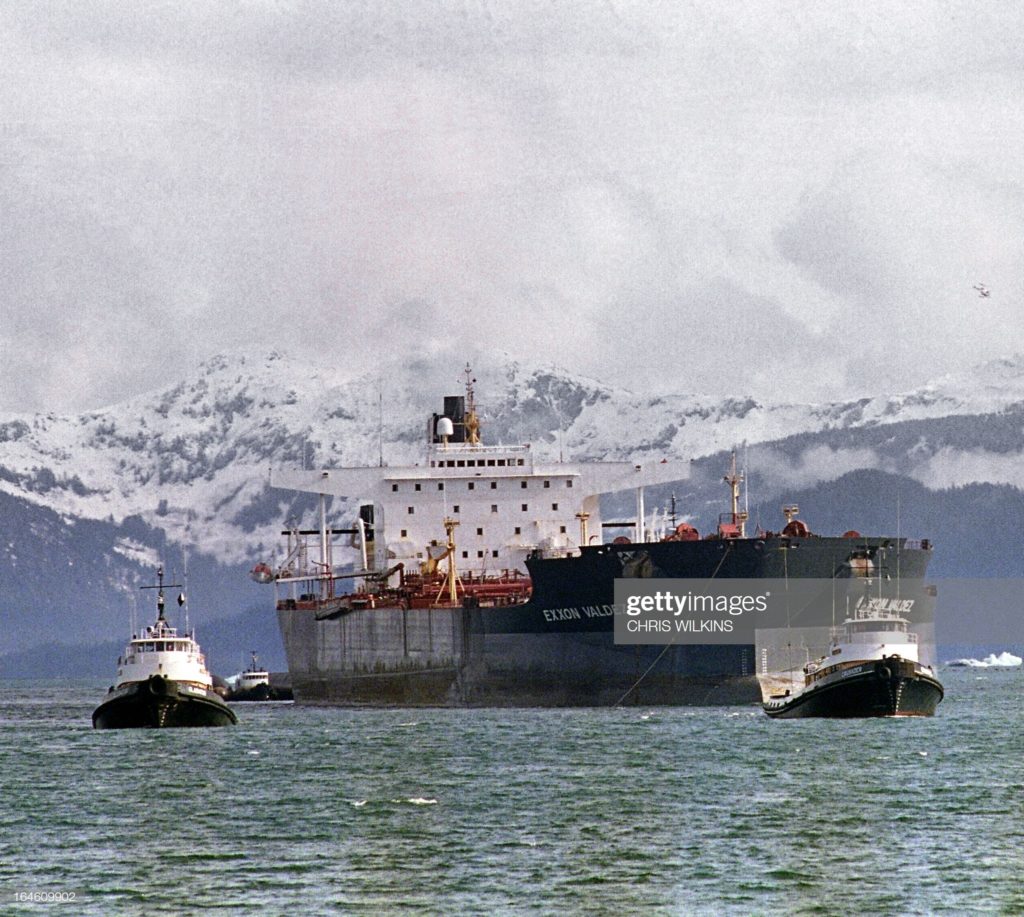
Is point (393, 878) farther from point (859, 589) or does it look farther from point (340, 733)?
point (859, 589)

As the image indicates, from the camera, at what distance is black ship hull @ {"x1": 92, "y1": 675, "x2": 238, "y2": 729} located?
72312 millimetres

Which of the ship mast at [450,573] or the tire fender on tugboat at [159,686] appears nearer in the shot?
the tire fender on tugboat at [159,686]

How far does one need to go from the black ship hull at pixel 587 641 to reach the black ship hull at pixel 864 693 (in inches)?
249

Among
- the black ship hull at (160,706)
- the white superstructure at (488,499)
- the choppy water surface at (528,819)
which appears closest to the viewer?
the choppy water surface at (528,819)

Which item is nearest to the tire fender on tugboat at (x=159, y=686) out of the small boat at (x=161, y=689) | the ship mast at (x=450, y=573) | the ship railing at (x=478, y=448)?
the small boat at (x=161, y=689)

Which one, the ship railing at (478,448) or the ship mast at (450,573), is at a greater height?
the ship railing at (478,448)

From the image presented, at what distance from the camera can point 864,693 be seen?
69812 mm

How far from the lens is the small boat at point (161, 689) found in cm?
7238

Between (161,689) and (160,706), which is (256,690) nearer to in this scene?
(160,706)

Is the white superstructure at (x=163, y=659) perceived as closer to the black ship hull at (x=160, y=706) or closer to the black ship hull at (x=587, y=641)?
the black ship hull at (x=160, y=706)

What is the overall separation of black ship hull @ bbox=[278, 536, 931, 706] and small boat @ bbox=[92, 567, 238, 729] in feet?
40.0

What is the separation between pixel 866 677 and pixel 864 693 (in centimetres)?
55

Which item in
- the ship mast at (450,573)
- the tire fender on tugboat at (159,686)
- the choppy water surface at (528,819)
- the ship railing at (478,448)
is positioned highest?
the ship railing at (478,448)

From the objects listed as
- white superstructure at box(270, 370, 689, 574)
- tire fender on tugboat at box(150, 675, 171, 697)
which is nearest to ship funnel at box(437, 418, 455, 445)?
white superstructure at box(270, 370, 689, 574)
